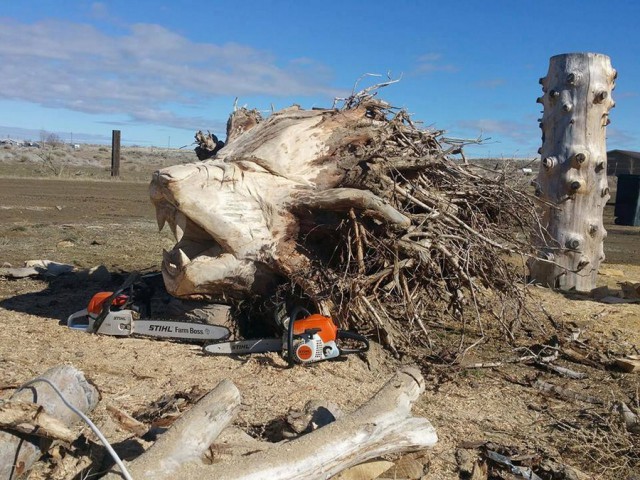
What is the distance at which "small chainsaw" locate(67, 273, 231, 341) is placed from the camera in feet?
18.6

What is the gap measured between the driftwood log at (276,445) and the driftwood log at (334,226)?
2056 mm

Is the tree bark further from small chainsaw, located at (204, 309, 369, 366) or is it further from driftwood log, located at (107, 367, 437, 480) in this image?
driftwood log, located at (107, 367, 437, 480)

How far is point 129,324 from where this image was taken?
18.9 feet

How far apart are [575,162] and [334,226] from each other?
159 inches

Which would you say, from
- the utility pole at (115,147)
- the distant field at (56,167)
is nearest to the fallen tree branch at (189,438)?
the distant field at (56,167)

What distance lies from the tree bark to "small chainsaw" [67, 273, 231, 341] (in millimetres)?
4649

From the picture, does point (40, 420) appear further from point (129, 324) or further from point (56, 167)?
point (56, 167)

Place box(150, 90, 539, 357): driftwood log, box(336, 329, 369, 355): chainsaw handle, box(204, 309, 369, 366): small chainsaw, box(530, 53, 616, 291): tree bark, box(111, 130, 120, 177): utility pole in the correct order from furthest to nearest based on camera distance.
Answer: box(111, 130, 120, 177): utility pole < box(530, 53, 616, 291): tree bark < box(150, 90, 539, 357): driftwood log < box(336, 329, 369, 355): chainsaw handle < box(204, 309, 369, 366): small chainsaw

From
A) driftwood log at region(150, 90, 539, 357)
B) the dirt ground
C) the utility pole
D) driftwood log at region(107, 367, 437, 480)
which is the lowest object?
the dirt ground

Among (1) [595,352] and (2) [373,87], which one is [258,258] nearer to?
(2) [373,87]

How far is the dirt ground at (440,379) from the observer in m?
4.13

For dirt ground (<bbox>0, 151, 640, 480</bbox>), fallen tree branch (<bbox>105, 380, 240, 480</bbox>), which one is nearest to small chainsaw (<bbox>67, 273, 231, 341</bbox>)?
dirt ground (<bbox>0, 151, 640, 480</bbox>)

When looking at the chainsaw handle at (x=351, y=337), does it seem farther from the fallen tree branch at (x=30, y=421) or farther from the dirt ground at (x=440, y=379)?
the fallen tree branch at (x=30, y=421)

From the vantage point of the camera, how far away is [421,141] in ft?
21.9
